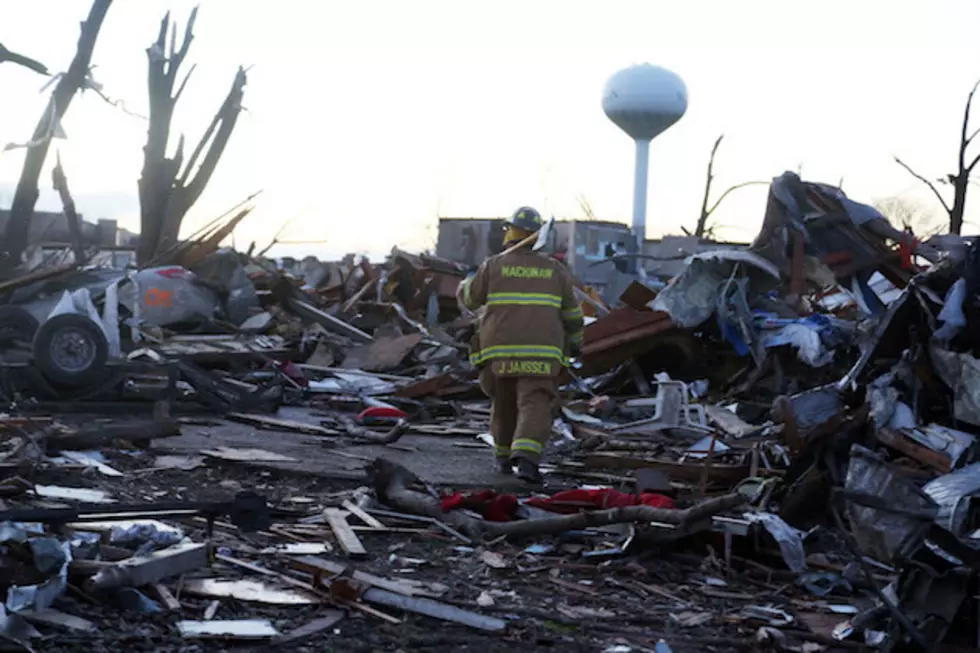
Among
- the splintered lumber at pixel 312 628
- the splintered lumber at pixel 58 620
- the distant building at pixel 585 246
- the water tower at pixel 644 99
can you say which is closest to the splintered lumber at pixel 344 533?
the splintered lumber at pixel 312 628

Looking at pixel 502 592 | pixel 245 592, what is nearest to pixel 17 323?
pixel 245 592

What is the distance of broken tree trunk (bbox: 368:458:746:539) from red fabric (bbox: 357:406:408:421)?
512 centimetres

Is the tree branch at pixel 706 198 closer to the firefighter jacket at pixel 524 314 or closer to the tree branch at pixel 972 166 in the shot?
the tree branch at pixel 972 166

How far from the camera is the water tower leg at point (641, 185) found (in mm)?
58531

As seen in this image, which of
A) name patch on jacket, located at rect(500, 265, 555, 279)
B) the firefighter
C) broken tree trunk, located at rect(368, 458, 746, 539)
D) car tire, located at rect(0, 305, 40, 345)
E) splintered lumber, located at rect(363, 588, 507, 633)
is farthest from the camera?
car tire, located at rect(0, 305, 40, 345)

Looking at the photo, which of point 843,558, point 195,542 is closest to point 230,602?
point 195,542

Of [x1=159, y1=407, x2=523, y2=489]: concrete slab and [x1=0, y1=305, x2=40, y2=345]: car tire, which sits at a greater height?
[x1=0, y1=305, x2=40, y2=345]: car tire

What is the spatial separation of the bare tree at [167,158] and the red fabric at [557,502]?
730 inches

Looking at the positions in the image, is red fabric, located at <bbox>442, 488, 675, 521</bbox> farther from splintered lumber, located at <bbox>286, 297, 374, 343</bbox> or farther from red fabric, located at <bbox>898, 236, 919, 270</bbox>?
splintered lumber, located at <bbox>286, 297, 374, 343</bbox>

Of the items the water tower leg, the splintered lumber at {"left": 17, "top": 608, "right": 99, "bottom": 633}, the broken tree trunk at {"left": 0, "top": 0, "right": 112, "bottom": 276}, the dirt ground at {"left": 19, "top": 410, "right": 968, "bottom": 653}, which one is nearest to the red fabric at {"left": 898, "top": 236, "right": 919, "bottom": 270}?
the dirt ground at {"left": 19, "top": 410, "right": 968, "bottom": 653}

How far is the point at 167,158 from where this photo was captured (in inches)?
990

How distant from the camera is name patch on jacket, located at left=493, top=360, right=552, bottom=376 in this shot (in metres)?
8.73

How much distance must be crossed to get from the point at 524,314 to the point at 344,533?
9.75 feet

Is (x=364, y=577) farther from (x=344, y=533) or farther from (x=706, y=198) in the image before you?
(x=706, y=198)
